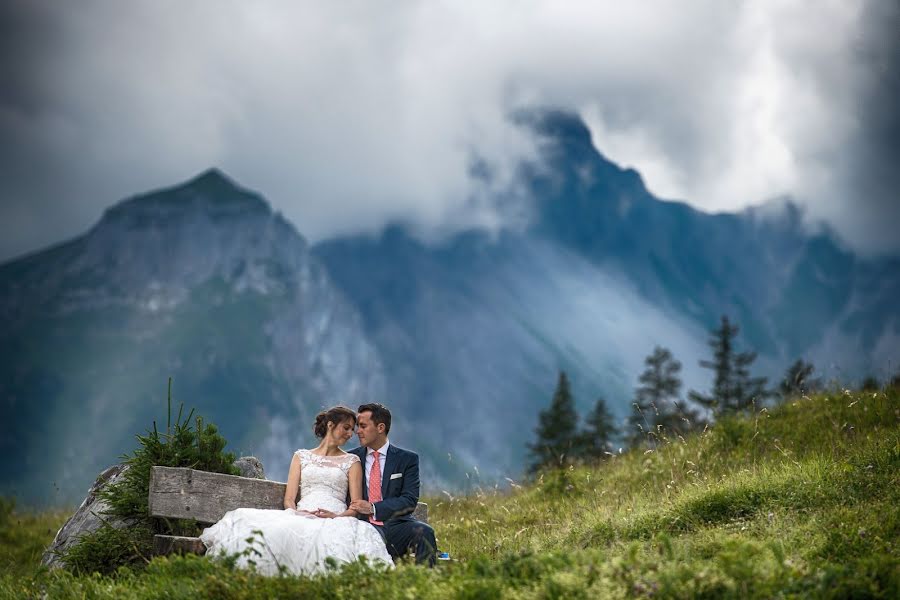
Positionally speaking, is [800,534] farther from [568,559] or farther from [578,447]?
[578,447]

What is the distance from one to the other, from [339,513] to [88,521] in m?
3.22

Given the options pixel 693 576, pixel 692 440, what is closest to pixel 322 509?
pixel 693 576

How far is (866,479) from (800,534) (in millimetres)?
1658

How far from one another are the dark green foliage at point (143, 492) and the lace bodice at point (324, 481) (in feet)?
3.91

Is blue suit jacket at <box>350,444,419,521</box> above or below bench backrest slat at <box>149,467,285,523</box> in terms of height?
above

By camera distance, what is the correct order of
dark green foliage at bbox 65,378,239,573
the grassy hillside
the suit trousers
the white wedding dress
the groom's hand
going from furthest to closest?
dark green foliage at bbox 65,378,239,573
the groom's hand
the suit trousers
the white wedding dress
the grassy hillside

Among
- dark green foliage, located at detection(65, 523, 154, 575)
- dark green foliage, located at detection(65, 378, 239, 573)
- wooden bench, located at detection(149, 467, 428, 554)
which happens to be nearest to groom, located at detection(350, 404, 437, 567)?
wooden bench, located at detection(149, 467, 428, 554)

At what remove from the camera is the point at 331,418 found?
8.81 meters

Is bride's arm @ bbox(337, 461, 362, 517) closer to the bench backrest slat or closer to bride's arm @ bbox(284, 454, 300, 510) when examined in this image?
bride's arm @ bbox(284, 454, 300, 510)

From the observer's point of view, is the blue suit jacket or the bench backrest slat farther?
the blue suit jacket

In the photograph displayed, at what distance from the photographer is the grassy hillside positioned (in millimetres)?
5641

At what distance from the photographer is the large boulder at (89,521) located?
8.72 m

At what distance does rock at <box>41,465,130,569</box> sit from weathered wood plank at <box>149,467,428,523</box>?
84 cm

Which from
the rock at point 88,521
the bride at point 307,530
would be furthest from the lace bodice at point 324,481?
the rock at point 88,521
